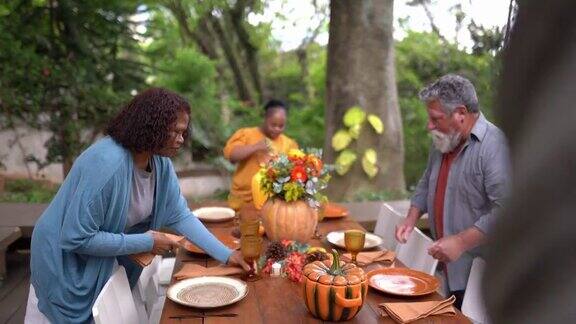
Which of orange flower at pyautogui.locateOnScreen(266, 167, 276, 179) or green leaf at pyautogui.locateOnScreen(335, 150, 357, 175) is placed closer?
orange flower at pyautogui.locateOnScreen(266, 167, 276, 179)

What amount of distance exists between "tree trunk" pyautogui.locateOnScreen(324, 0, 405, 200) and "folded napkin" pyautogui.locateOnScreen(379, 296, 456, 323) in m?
4.46

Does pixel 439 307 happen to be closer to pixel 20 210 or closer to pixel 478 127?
pixel 478 127

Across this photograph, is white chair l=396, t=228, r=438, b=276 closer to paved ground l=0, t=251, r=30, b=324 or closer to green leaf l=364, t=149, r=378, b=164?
paved ground l=0, t=251, r=30, b=324

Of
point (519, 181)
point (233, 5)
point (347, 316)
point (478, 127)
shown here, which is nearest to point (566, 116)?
point (519, 181)

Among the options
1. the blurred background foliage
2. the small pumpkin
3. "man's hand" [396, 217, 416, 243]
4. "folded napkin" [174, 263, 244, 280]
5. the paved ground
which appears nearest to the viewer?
the small pumpkin

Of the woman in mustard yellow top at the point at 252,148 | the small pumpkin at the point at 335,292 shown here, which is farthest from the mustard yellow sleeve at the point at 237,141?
the small pumpkin at the point at 335,292

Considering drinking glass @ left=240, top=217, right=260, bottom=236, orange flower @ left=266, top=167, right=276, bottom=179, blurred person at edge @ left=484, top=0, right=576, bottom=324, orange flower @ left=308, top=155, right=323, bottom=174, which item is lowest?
drinking glass @ left=240, top=217, right=260, bottom=236

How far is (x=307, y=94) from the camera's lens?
454 inches

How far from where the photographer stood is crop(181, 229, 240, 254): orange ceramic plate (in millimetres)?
2719

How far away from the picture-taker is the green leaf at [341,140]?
6402 mm

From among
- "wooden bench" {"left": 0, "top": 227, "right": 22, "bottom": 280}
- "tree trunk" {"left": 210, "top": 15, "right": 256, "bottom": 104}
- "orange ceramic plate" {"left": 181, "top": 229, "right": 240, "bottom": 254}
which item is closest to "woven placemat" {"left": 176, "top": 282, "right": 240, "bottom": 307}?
"orange ceramic plate" {"left": 181, "top": 229, "right": 240, "bottom": 254}

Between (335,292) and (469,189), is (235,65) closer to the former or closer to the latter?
(469,189)

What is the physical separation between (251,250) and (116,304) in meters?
0.56

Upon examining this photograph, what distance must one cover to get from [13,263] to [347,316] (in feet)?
13.3
